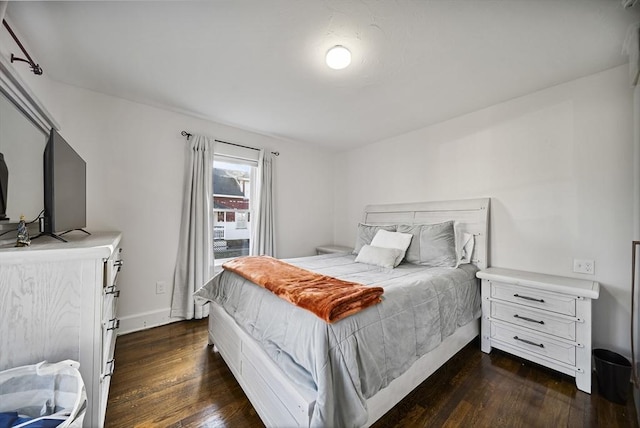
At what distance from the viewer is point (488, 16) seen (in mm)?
1377

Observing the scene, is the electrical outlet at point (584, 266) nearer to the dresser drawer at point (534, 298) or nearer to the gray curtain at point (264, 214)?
the dresser drawer at point (534, 298)

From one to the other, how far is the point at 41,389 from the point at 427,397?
6.61ft

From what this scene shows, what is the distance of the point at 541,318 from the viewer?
1848 millimetres

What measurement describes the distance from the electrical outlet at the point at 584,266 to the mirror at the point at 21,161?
12.4ft

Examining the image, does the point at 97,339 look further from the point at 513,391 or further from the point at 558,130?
the point at 558,130

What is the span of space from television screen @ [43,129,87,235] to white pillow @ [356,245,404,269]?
230 centimetres

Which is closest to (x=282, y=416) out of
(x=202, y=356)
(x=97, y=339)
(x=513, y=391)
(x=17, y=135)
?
(x=97, y=339)

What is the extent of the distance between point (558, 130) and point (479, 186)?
0.75m

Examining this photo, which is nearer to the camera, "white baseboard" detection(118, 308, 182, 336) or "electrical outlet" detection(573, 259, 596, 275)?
"electrical outlet" detection(573, 259, 596, 275)

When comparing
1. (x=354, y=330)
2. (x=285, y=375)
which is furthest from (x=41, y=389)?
(x=354, y=330)

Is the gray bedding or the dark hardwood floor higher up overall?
the gray bedding

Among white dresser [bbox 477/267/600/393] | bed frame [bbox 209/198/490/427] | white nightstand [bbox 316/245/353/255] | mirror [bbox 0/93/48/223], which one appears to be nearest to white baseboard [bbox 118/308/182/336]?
bed frame [bbox 209/198/490/427]

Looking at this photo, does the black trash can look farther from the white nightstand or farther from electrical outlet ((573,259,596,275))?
the white nightstand

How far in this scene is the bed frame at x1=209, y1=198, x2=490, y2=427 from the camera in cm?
114
